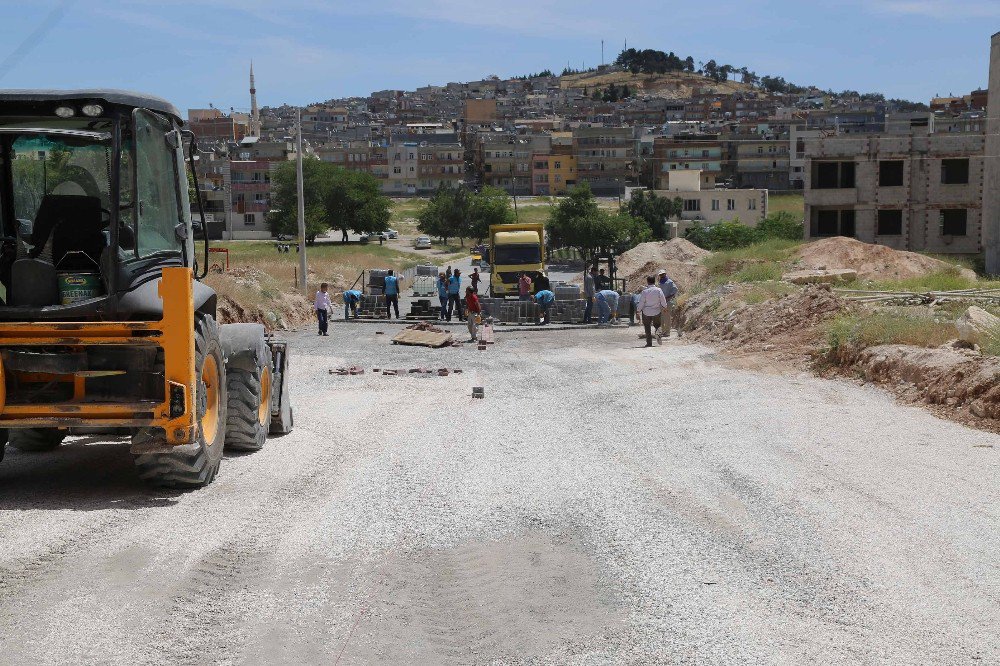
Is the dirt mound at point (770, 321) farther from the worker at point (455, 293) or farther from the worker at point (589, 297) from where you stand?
the worker at point (455, 293)

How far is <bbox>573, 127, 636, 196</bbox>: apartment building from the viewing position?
175 meters

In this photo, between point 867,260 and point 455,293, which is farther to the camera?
point 867,260

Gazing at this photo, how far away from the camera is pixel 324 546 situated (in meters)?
8.27

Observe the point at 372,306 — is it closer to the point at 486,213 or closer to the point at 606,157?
the point at 486,213

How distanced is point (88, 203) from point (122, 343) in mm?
1445

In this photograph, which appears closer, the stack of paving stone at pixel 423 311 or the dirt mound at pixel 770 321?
the dirt mound at pixel 770 321

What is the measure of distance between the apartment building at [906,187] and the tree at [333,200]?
72393mm

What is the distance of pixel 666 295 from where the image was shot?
30078mm

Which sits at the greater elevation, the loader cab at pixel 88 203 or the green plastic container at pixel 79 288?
the loader cab at pixel 88 203

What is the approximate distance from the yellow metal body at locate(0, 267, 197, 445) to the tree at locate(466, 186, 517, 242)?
120m

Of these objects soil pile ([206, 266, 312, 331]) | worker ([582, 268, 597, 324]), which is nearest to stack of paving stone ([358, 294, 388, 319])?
→ soil pile ([206, 266, 312, 331])

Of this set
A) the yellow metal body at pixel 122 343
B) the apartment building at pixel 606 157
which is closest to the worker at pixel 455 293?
the yellow metal body at pixel 122 343

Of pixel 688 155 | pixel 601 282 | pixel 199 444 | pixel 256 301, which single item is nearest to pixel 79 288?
Result: pixel 199 444

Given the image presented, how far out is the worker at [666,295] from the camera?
27297mm
